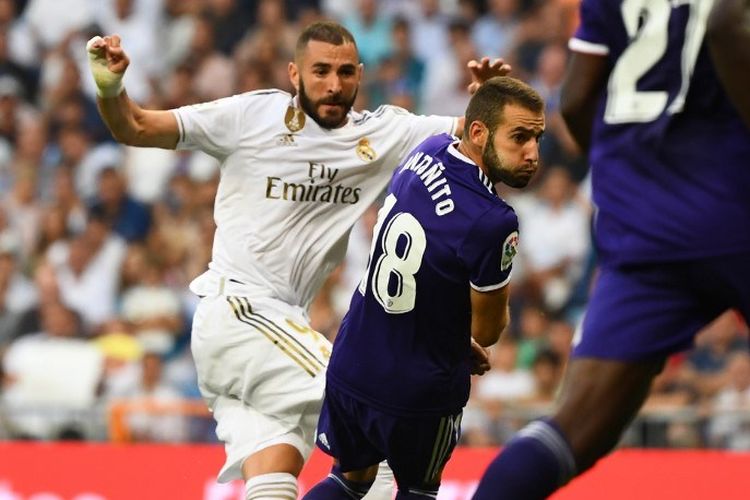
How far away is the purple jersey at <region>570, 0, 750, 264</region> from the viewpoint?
4359 millimetres

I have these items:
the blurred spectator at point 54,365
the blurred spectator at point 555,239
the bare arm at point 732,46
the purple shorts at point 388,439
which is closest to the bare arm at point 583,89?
the bare arm at point 732,46

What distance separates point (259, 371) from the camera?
6.28m

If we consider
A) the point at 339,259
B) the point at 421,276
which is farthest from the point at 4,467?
the point at 421,276

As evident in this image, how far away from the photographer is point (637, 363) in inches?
174

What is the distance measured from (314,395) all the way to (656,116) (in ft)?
7.44

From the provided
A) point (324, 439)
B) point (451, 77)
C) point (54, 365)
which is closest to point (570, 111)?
point (324, 439)

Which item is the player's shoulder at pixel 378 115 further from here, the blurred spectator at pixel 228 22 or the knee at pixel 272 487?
the blurred spectator at pixel 228 22

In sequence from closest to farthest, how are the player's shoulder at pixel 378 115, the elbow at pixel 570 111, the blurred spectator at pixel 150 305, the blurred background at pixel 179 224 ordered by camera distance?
1. the elbow at pixel 570 111
2. the player's shoulder at pixel 378 115
3. the blurred background at pixel 179 224
4. the blurred spectator at pixel 150 305

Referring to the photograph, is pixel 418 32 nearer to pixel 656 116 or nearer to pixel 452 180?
pixel 452 180

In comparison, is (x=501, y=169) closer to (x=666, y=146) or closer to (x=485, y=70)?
(x=485, y=70)

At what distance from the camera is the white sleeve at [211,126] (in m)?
6.38

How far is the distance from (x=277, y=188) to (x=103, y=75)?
0.84 meters

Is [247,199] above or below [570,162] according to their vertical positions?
above

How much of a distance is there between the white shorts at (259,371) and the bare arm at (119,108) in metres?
0.71
